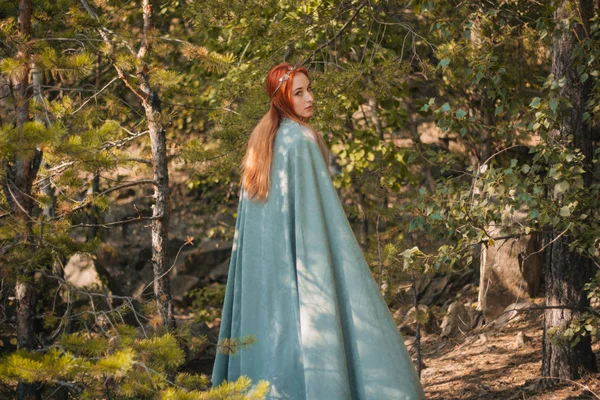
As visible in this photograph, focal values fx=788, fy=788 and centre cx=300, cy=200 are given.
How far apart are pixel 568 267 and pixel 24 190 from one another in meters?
2.77

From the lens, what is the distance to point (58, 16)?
3658 millimetres

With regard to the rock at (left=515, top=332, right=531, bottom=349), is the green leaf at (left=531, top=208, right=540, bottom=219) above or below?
above

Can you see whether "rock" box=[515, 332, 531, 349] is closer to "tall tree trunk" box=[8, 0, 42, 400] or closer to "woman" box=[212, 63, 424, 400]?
"woman" box=[212, 63, 424, 400]

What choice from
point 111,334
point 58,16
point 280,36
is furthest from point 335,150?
point 111,334

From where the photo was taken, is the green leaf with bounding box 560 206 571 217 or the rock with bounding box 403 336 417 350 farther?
the rock with bounding box 403 336 417 350

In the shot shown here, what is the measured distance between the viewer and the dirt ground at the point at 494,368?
14.0ft

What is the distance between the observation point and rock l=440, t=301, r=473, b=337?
6262 mm

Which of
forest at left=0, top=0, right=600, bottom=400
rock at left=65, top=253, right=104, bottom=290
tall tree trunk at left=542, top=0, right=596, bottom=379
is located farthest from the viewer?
rock at left=65, top=253, right=104, bottom=290

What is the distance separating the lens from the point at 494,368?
16.6 ft

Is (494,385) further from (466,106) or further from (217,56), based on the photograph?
(466,106)

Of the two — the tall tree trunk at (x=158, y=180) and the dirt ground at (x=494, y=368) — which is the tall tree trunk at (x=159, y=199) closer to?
the tall tree trunk at (x=158, y=180)

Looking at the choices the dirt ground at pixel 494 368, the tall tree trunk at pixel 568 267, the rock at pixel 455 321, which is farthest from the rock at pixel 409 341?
the tall tree trunk at pixel 568 267

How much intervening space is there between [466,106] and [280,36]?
10.2 feet

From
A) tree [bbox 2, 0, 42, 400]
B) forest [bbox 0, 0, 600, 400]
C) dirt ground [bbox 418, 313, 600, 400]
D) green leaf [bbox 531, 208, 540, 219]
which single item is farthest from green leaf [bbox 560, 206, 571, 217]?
tree [bbox 2, 0, 42, 400]
